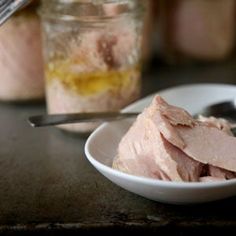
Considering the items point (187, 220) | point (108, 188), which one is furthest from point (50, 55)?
point (187, 220)

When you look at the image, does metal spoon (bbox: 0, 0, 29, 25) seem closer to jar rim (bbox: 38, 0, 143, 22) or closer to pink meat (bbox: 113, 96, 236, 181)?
jar rim (bbox: 38, 0, 143, 22)

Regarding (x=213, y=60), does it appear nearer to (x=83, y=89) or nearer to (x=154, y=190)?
(x=83, y=89)

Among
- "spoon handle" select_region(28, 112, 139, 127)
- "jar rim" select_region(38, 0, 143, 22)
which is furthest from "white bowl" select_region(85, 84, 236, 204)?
"jar rim" select_region(38, 0, 143, 22)

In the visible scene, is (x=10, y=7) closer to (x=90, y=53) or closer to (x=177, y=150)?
(x=90, y=53)

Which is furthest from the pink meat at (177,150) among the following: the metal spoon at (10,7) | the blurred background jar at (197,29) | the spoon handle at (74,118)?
the blurred background jar at (197,29)

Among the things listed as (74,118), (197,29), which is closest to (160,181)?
(74,118)
